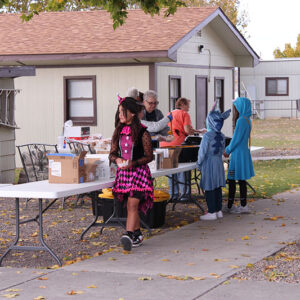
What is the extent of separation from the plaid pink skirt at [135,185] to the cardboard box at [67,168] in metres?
0.46

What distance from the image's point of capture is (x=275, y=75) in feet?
160

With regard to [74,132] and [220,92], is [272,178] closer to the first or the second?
[74,132]

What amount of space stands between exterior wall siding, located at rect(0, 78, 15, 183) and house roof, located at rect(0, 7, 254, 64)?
3204 mm

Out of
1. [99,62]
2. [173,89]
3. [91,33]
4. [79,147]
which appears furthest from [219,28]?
[79,147]

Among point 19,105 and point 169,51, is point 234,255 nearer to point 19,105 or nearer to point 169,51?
point 169,51

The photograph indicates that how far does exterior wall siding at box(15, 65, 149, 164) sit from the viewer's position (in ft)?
64.0

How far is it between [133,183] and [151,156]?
15.0 inches

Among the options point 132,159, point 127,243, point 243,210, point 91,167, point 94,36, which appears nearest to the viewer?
point 127,243

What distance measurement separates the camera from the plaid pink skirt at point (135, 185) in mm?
8742

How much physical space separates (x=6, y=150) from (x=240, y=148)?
6.44 metres

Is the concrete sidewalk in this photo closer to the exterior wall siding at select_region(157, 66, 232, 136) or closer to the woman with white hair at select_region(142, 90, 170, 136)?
the woman with white hair at select_region(142, 90, 170, 136)

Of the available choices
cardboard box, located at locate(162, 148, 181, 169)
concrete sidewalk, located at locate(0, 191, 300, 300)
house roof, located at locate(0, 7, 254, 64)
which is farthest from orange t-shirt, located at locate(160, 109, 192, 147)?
house roof, located at locate(0, 7, 254, 64)

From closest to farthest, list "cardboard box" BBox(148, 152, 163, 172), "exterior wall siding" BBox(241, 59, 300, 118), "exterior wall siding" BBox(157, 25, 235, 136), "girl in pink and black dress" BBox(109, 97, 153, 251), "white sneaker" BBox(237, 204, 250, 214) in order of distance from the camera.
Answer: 1. "girl in pink and black dress" BBox(109, 97, 153, 251)
2. "cardboard box" BBox(148, 152, 163, 172)
3. "white sneaker" BBox(237, 204, 250, 214)
4. "exterior wall siding" BBox(157, 25, 235, 136)
5. "exterior wall siding" BBox(241, 59, 300, 118)

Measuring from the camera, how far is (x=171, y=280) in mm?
7004
